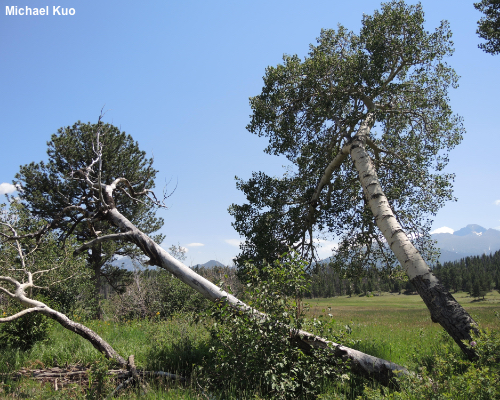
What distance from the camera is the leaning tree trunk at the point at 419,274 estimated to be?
5629 mm

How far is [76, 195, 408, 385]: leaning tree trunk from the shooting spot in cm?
548

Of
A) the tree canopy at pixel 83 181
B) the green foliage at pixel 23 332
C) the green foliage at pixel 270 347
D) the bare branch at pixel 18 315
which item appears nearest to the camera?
the green foliage at pixel 270 347

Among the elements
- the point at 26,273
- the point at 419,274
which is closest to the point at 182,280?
the point at 26,273

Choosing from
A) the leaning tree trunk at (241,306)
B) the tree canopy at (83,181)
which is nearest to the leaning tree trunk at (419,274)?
the leaning tree trunk at (241,306)

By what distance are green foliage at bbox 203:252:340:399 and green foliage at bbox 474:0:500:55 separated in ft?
28.9

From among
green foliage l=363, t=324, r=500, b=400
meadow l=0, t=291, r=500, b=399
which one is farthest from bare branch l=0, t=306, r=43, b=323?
green foliage l=363, t=324, r=500, b=400

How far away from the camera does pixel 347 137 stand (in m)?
8.80

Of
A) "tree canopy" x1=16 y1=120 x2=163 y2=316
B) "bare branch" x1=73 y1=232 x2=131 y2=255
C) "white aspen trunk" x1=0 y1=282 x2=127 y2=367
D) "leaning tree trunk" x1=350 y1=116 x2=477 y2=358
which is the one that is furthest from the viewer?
"tree canopy" x1=16 y1=120 x2=163 y2=316

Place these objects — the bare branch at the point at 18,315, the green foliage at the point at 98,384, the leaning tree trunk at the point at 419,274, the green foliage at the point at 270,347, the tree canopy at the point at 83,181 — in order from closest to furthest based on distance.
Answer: the green foliage at the point at 98,384 → the green foliage at the point at 270,347 → the leaning tree trunk at the point at 419,274 → the bare branch at the point at 18,315 → the tree canopy at the point at 83,181

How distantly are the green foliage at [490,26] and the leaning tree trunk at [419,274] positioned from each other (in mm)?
5051

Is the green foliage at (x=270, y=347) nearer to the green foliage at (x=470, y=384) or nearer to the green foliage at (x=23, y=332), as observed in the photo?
the green foliage at (x=470, y=384)

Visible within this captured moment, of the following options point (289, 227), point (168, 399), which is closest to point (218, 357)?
point (168, 399)

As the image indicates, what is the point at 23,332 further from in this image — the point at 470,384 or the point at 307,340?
the point at 470,384

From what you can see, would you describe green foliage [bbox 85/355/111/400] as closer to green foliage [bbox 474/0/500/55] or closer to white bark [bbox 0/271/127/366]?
white bark [bbox 0/271/127/366]
